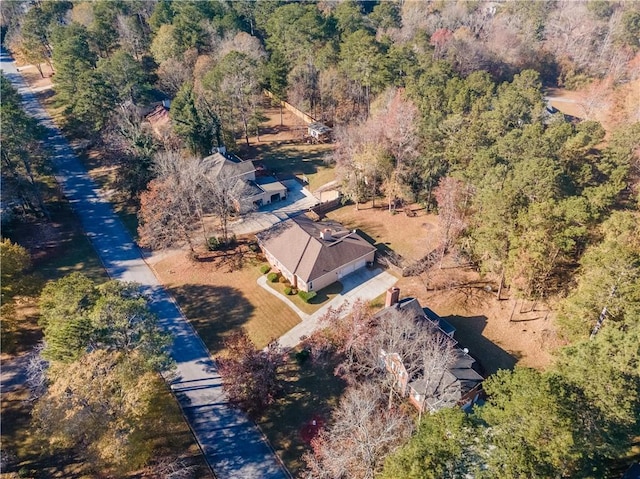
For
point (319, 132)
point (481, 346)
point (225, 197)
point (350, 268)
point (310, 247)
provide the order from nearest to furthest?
point (481, 346) → point (310, 247) → point (350, 268) → point (225, 197) → point (319, 132)

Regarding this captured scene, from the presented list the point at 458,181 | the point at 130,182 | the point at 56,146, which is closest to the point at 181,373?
the point at 130,182

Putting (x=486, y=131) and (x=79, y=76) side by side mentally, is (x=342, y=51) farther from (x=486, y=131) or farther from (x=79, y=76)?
(x=79, y=76)

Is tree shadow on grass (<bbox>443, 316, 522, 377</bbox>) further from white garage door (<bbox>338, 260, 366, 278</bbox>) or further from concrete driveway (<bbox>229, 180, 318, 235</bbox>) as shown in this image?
concrete driveway (<bbox>229, 180, 318, 235</bbox>)

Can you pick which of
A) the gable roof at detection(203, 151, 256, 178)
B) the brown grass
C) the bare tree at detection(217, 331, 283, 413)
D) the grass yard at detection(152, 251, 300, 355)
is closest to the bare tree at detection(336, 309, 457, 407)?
the bare tree at detection(217, 331, 283, 413)

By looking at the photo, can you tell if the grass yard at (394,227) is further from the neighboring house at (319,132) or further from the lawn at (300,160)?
the neighboring house at (319,132)

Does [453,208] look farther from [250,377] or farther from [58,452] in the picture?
[58,452]

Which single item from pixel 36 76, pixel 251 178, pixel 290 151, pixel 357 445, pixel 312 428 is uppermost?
pixel 36 76

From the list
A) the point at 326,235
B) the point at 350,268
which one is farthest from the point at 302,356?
the point at 326,235
